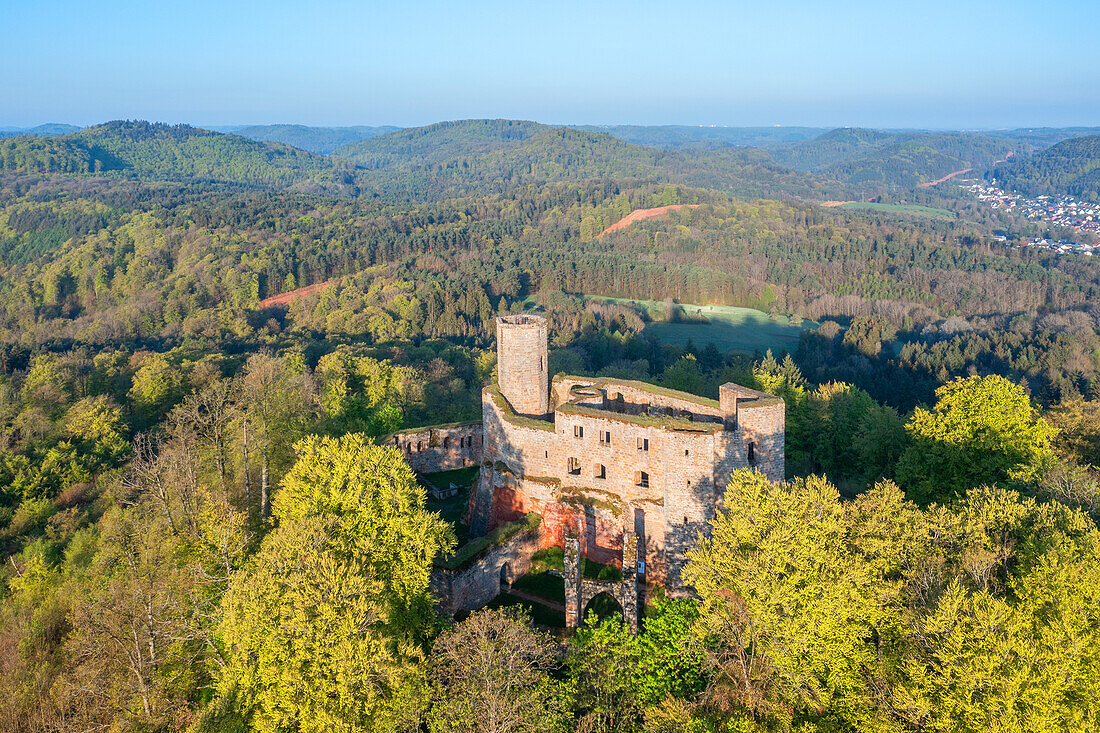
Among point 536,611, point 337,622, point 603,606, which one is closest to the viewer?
point 337,622

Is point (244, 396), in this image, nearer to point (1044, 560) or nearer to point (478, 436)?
point (478, 436)

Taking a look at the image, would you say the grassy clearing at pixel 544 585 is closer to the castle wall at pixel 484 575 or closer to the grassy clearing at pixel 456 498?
the castle wall at pixel 484 575

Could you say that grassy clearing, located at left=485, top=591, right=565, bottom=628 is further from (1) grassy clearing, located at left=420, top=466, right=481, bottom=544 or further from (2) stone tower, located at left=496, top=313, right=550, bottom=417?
(2) stone tower, located at left=496, top=313, right=550, bottom=417

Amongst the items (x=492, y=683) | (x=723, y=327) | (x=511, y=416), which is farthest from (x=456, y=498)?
(x=723, y=327)

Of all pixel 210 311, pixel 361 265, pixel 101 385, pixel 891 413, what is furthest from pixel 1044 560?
pixel 361 265

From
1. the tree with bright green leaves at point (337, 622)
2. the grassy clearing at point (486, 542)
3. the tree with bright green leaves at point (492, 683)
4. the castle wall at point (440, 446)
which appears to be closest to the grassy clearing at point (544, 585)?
the grassy clearing at point (486, 542)

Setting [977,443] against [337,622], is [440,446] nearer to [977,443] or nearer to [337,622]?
[337,622]
